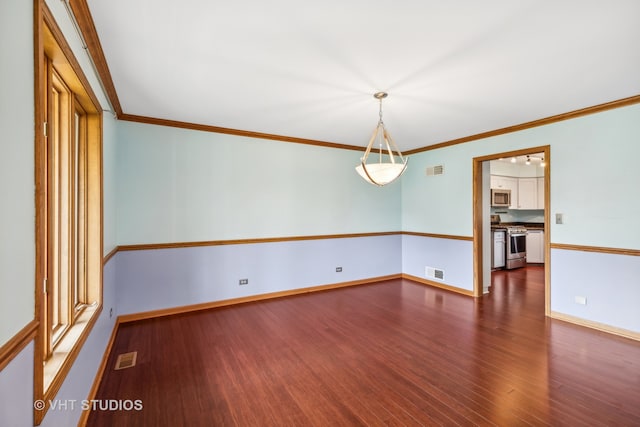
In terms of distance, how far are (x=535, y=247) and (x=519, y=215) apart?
110cm

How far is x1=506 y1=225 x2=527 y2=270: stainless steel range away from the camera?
6.55m

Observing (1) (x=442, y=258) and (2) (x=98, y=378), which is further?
(1) (x=442, y=258)

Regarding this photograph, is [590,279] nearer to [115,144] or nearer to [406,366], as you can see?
[406,366]

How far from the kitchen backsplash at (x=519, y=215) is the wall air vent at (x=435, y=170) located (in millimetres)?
3303

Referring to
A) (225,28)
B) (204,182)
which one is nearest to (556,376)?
(225,28)

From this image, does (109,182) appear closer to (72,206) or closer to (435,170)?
(72,206)

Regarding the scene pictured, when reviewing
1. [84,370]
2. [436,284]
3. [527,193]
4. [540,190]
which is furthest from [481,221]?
[84,370]

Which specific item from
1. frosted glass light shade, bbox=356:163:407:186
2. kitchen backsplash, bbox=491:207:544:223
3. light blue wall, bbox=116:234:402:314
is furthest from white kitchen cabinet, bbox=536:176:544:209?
frosted glass light shade, bbox=356:163:407:186

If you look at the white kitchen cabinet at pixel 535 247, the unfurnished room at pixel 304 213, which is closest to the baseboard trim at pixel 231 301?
the unfurnished room at pixel 304 213

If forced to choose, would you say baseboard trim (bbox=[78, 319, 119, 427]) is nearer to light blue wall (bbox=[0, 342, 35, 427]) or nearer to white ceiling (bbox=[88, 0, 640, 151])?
light blue wall (bbox=[0, 342, 35, 427])

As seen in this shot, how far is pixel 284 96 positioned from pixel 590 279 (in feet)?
13.4

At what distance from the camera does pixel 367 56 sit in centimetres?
229

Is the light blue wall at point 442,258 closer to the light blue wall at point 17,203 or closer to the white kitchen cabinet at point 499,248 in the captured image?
the white kitchen cabinet at point 499,248

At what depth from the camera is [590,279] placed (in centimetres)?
345
